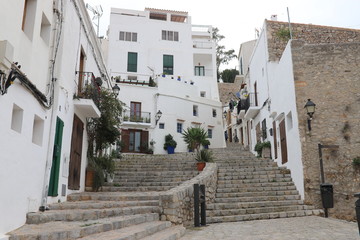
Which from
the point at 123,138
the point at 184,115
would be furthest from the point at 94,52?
the point at 184,115

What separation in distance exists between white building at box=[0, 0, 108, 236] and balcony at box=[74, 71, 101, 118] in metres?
0.03

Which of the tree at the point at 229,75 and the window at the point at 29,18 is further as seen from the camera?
the tree at the point at 229,75

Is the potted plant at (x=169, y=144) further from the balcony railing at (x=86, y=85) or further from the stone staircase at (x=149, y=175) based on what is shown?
the balcony railing at (x=86, y=85)

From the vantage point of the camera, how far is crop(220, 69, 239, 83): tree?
142ft

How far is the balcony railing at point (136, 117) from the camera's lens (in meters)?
22.5

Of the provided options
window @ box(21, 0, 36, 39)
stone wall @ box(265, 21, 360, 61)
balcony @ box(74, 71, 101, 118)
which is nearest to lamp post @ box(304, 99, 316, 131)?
stone wall @ box(265, 21, 360, 61)

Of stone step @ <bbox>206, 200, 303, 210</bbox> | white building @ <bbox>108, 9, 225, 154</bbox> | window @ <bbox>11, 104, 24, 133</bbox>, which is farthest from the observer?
white building @ <bbox>108, 9, 225, 154</bbox>

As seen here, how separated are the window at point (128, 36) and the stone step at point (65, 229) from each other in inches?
960

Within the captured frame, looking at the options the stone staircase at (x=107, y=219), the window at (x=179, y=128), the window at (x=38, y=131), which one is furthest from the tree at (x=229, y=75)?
the window at (x=38, y=131)

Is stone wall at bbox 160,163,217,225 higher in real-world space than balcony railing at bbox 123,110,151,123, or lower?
lower

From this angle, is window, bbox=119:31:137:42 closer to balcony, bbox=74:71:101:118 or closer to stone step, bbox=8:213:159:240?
balcony, bbox=74:71:101:118

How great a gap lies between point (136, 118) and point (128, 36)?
9.75 m

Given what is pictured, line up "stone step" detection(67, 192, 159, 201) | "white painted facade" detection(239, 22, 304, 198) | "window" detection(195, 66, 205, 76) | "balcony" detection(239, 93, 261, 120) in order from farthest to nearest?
"window" detection(195, 66, 205, 76), "balcony" detection(239, 93, 261, 120), "white painted facade" detection(239, 22, 304, 198), "stone step" detection(67, 192, 159, 201)

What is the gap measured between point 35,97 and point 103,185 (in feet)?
18.0
